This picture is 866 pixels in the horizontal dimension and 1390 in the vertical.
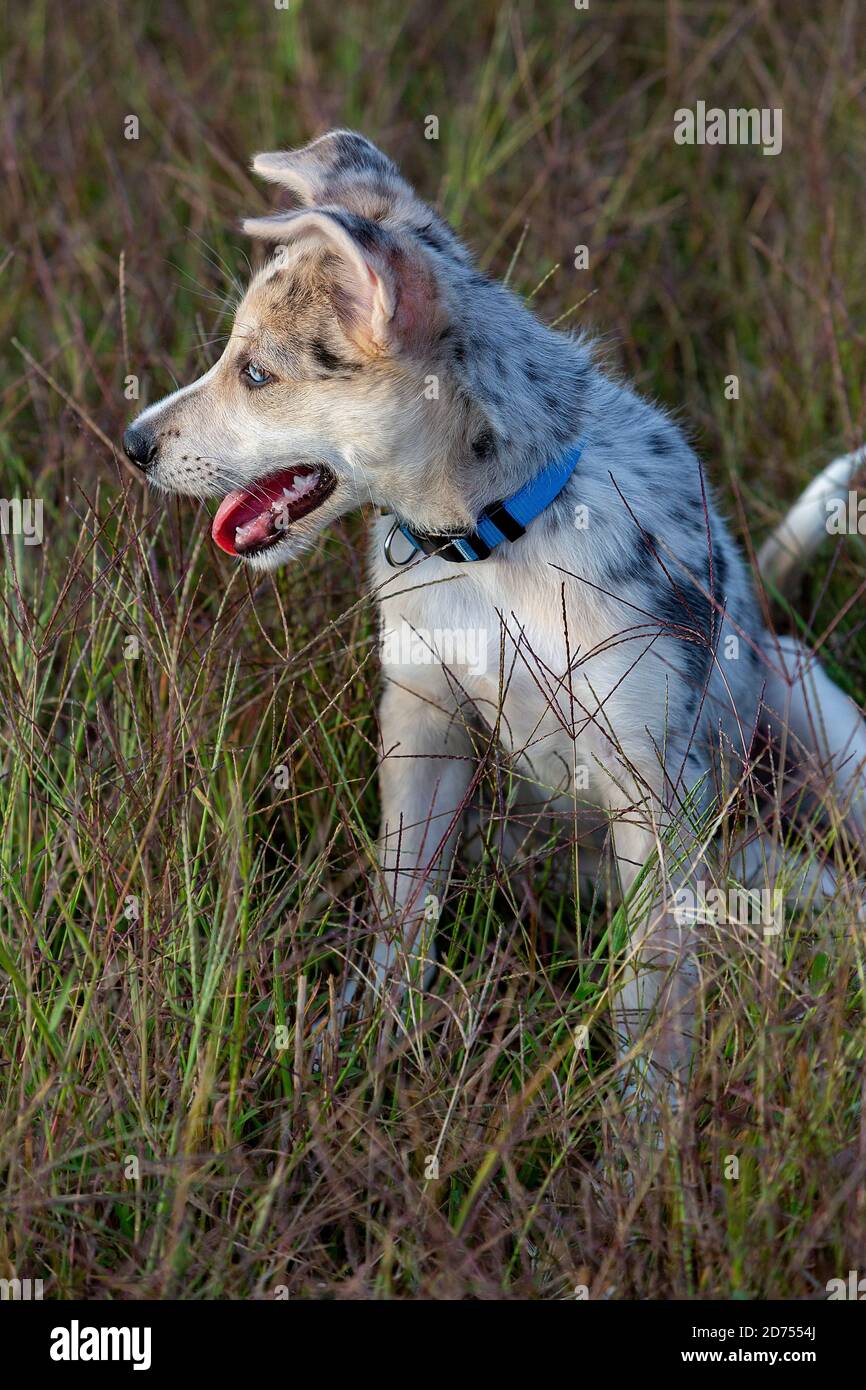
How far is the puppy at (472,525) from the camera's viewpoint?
10.5 feet

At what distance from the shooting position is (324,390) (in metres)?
3.26

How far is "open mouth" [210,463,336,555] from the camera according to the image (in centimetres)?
340

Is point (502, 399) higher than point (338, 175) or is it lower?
lower

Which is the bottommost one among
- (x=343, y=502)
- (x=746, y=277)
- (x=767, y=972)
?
(x=767, y=972)

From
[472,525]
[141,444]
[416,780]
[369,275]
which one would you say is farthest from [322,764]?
[369,275]

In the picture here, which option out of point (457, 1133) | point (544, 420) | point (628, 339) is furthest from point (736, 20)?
point (457, 1133)

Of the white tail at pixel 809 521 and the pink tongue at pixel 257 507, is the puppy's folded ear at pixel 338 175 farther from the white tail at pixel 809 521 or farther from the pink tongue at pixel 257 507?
the white tail at pixel 809 521

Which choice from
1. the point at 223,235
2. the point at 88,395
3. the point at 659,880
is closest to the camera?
the point at 659,880

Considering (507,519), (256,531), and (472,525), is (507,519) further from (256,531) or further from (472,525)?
(256,531)

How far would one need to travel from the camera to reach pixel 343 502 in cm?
339

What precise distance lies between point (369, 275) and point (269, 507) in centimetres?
72

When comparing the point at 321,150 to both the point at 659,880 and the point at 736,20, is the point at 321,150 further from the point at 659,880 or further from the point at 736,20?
the point at 736,20

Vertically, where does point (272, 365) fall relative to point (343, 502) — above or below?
above

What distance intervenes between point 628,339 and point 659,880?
303 centimetres
